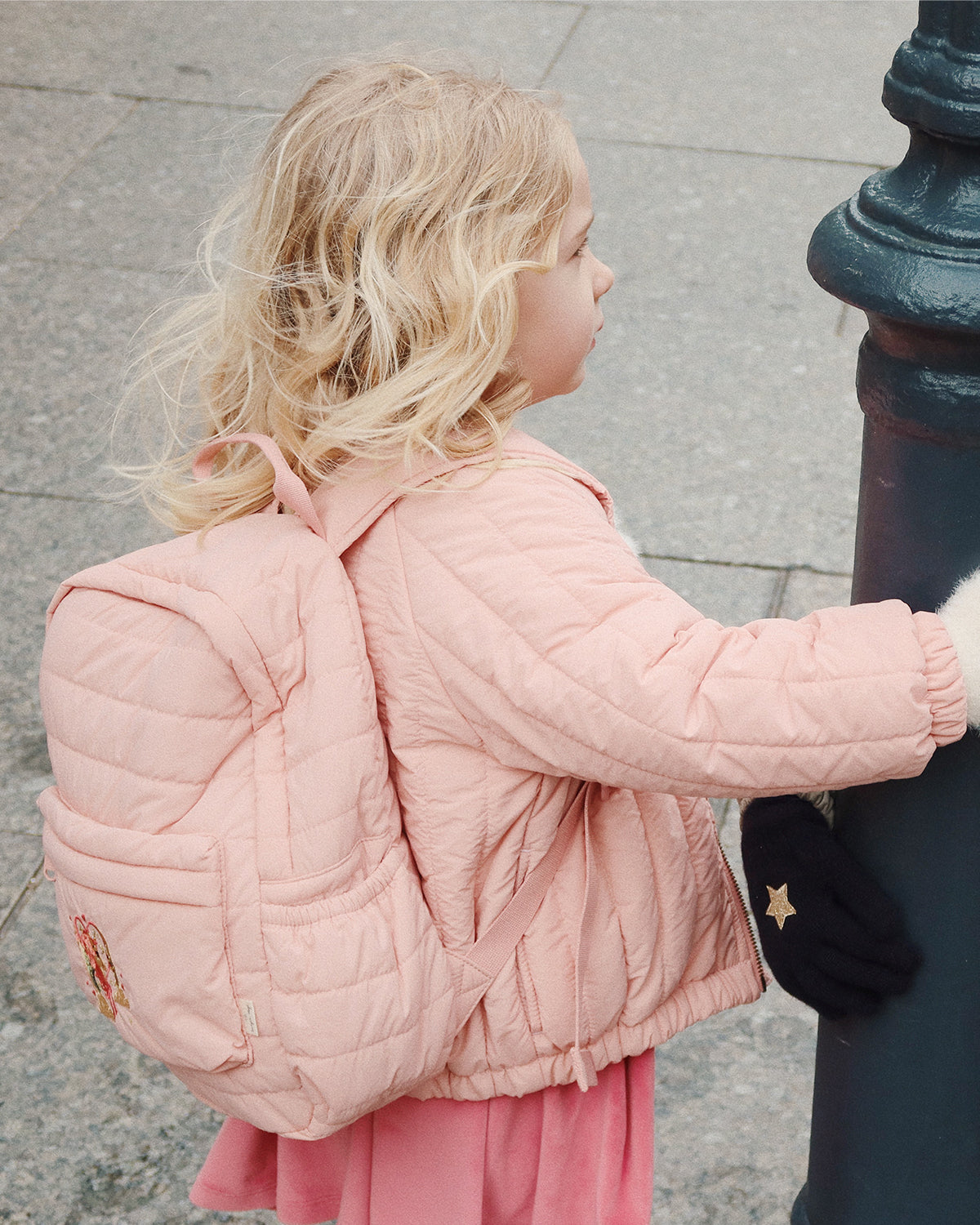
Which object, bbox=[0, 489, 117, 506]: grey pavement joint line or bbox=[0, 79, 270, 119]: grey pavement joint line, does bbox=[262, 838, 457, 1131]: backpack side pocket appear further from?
bbox=[0, 79, 270, 119]: grey pavement joint line

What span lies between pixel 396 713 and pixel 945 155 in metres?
0.75

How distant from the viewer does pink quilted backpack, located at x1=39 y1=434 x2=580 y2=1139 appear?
1.55 metres

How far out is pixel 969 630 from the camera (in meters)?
1.39

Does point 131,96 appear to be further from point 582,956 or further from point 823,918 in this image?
point 823,918

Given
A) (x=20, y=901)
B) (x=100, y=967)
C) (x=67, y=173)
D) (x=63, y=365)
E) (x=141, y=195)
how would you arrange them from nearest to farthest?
(x=100, y=967) → (x=20, y=901) → (x=63, y=365) → (x=141, y=195) → (x=67, y=173)

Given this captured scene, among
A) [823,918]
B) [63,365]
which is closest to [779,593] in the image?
[823,918]

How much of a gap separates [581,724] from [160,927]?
486mm

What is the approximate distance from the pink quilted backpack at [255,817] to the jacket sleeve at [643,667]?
0.10m

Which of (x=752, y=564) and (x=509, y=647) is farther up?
(x=509, y=647)

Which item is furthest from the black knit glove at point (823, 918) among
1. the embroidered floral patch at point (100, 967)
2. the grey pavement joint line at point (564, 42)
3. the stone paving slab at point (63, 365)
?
the grey pavement joint line at point (564, 42)

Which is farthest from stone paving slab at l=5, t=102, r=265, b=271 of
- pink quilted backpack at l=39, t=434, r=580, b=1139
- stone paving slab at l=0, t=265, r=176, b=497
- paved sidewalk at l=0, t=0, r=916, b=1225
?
pink quilted backpack at l=39, t=434, r=580, b=1139

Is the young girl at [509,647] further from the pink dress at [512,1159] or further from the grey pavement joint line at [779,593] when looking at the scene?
the grey pavement joint line at [779,593]

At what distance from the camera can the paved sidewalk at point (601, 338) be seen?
8.60ft

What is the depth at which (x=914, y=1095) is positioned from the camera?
1699 mm
